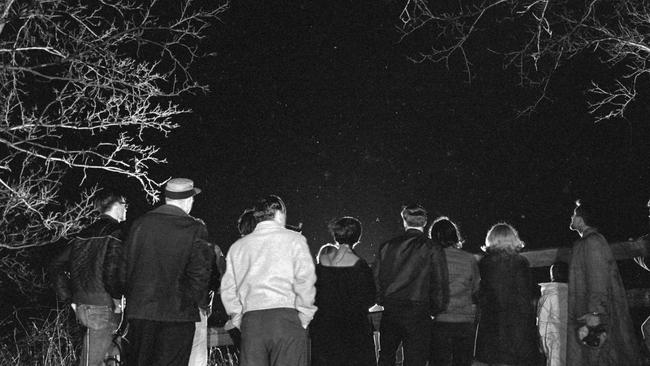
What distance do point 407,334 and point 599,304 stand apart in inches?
61.1

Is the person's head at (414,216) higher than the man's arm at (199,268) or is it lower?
higher

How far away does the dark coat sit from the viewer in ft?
20.9

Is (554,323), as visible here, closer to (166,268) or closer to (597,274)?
(597,274)

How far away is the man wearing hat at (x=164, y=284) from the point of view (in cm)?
502

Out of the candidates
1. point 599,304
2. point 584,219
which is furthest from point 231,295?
point 584,219

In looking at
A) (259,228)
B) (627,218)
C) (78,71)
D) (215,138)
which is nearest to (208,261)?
(259,228)

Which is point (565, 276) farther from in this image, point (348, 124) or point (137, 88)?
point (348, 124)

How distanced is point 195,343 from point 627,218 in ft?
156

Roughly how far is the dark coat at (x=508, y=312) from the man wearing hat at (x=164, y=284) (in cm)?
265

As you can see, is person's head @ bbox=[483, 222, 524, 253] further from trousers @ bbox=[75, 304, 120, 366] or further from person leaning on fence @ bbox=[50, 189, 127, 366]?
trousers @ bbox=[75, 304, 120, 366]

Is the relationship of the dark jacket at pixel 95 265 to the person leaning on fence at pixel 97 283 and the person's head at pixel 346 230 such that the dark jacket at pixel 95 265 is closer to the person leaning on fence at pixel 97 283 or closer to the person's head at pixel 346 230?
the person leaning on fence at pixel 97 283

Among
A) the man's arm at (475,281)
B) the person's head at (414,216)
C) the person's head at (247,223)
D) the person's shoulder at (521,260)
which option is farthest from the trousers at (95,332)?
the person's shoulder at (521,260)

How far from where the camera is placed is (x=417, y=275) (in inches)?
243

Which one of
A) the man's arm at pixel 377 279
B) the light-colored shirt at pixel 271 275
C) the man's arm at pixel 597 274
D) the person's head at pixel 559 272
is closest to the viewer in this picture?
the light-colored shirt at pixel 271 275
